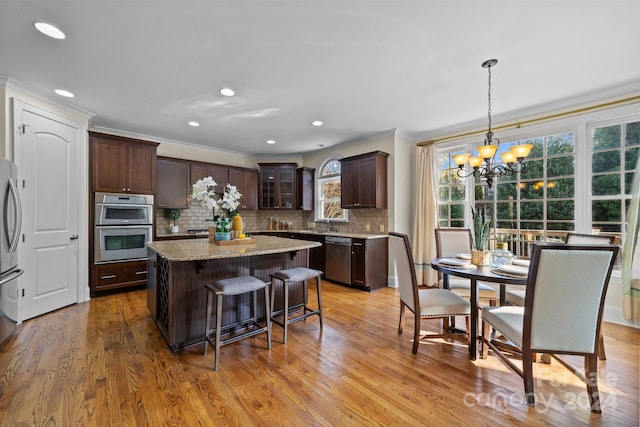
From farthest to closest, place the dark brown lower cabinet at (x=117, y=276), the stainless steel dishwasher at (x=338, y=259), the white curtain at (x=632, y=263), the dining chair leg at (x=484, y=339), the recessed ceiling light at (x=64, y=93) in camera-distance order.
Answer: the stainless steel dishwasher at (x=338, y=259)
the dark brown lower cabinet at (x=117, y=276)
the recessed ceiling light at (x=64, y=93)
the white curtain at (x=632, y=263)
the dining chair leg at (x=484, y=339)

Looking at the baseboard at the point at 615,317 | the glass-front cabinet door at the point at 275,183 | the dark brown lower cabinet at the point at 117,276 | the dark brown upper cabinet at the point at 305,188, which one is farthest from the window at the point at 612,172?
the dark brown lower cabinet at the point at 117,276

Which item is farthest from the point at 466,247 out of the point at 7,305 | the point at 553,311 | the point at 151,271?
the point at 7,305

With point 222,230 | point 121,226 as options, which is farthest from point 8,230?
point 222,230

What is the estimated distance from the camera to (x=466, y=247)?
10.4 ft

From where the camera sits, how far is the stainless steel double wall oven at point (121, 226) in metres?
3.83

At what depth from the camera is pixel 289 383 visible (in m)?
1.93

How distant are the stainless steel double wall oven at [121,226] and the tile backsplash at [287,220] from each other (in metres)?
0.73

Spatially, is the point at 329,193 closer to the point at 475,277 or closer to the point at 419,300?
the point at 419,300

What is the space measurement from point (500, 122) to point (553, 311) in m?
3.14

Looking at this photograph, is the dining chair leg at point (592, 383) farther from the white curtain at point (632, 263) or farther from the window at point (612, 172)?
the window at point (612, 172)

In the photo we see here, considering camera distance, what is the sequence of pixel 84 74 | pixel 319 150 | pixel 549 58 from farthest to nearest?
pixel 319 150
pixel 84 74
pixel 549 58

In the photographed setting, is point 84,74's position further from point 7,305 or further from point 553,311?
point 553,311

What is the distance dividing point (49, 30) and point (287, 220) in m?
4.86

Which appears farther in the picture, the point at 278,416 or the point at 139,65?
the point at 139,65
